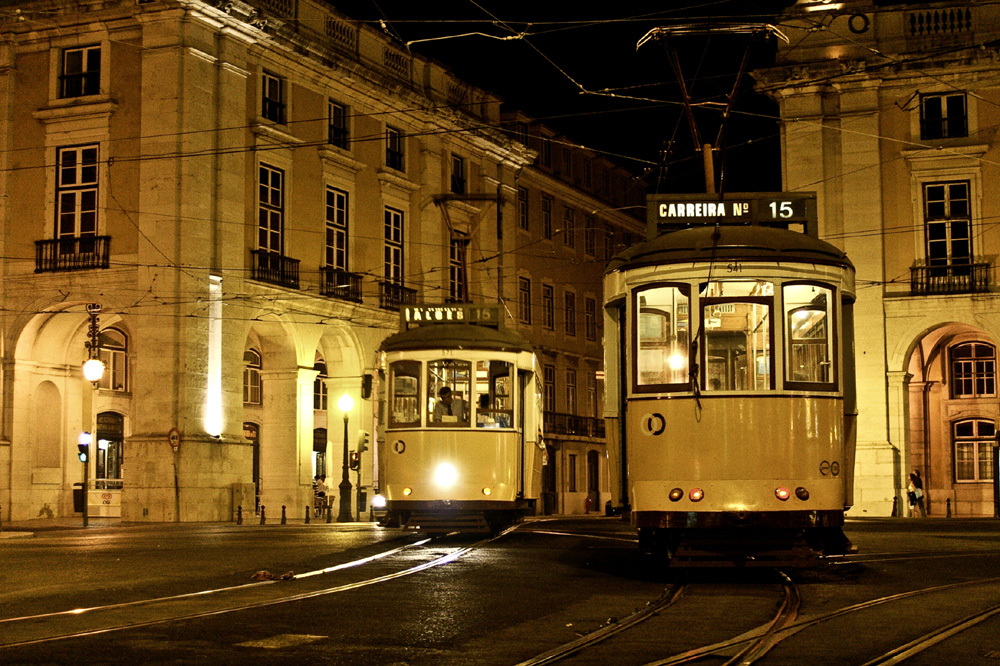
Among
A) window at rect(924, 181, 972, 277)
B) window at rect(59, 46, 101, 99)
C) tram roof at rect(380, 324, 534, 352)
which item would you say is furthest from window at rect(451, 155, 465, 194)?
tram roof at rect(380, 324, 534, 352)

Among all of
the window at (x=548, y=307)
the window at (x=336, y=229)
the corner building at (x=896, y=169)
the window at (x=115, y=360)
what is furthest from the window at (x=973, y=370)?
the window at (x=115, y=360)

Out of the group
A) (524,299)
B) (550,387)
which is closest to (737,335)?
(524,299)

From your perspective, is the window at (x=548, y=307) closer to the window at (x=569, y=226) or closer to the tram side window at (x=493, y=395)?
the window at (x=569, y=226)

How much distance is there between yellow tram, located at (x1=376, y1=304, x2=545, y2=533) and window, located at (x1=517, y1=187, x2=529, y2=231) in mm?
30368

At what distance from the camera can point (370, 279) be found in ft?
131

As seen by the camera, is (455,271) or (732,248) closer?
(732,248)

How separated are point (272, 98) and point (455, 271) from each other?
1101cm

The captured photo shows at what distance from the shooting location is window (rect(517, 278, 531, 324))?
165ft

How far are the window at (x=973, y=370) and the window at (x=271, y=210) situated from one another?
2110cm

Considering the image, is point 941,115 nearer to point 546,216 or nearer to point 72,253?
point 546,216

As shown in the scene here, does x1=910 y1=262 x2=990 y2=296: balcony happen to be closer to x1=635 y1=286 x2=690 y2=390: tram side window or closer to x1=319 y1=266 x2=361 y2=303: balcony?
x1=319 y1=266 x2=361 y2=303: balcony

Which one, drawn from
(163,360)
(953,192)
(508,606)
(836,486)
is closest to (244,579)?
(508,606)

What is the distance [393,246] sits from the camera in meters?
41.6

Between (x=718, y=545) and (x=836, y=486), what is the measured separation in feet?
4.28
